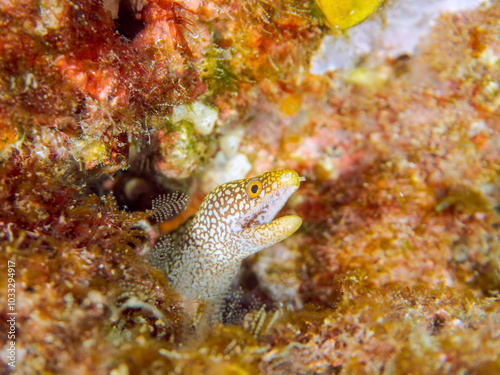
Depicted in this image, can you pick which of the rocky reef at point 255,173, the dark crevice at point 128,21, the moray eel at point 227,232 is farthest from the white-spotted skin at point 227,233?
the dark crevice at point 128,21

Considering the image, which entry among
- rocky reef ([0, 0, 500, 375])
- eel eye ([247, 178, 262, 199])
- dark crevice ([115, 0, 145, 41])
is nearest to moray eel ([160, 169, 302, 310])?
eel eye ([247, 178, 262, 199])

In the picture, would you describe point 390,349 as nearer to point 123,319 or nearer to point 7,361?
point 123,319

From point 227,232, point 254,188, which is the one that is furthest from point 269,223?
point 227,232

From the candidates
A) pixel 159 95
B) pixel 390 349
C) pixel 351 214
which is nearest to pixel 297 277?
pixel 351 214

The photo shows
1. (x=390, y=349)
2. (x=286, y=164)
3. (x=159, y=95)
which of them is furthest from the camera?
(x=286, y=164)

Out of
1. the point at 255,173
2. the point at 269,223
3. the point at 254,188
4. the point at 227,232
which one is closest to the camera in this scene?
the point at 269,223

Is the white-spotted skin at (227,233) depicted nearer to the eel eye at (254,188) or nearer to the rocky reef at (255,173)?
the eel eye at (254,188)

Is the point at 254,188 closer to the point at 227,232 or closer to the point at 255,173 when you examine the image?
the point at 227,232
